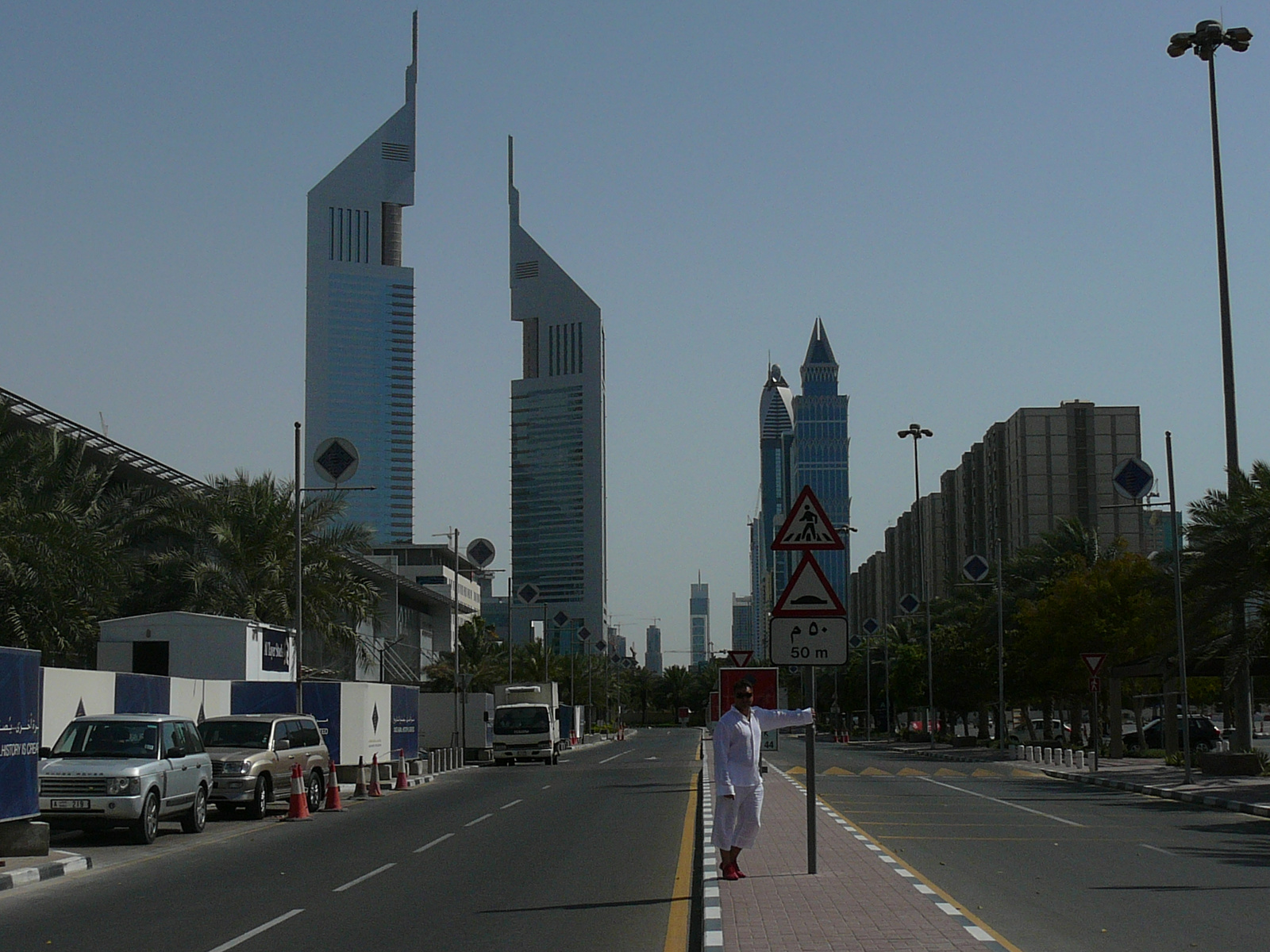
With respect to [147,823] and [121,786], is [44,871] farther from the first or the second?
[147,823]

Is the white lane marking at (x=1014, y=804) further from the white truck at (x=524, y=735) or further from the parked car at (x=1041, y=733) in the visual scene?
the parked car at (x=1041, y=733)

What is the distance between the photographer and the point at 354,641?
47719mm

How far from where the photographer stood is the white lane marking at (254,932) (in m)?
10.9

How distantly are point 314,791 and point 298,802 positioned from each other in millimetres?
2362

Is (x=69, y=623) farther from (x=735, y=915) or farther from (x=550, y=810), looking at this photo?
(x=735, y=915)

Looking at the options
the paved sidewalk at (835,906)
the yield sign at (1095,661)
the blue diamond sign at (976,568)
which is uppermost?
the blue diamond sign at (976,568)

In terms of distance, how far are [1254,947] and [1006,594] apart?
189ft

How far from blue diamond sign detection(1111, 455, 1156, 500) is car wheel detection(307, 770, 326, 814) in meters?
25.7

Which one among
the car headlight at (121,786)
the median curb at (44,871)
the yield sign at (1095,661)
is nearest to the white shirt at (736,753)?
the median curb at (44,871)

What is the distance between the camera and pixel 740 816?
13164mm

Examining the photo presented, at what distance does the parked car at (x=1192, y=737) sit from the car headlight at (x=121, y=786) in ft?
149

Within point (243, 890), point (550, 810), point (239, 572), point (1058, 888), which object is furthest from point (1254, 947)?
point (239, 572)

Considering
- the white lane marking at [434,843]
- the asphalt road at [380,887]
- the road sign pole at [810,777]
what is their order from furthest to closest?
the white lane marking at [434,843] < the road sign pole at [810,777] < the asphalt road at [380,887]

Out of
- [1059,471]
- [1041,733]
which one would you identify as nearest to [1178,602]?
[1041,733]
